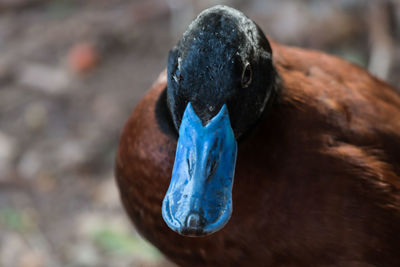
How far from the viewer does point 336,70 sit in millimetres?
1423

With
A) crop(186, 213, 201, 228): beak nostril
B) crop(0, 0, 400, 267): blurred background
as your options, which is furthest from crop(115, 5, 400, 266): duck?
crop(0, 0, 400, 267): blurred background

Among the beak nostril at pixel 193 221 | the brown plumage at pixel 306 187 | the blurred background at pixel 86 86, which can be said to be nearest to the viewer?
the beak nostril at pixel 193 221

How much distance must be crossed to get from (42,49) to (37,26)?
302 millimetres

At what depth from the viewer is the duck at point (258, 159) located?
1.03 m

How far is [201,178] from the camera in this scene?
3.33 ft

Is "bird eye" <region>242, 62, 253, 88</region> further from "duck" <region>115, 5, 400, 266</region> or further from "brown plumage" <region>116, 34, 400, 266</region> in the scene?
"brown plumage" <region>116, 34, 400, 266</region>

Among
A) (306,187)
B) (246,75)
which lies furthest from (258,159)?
(246,75)

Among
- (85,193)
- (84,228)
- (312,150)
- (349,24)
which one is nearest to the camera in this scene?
(312,150)

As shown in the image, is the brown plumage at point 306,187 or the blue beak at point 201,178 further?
the brown plumage at point 306,187

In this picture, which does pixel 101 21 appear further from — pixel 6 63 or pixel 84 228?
pixel 84 228

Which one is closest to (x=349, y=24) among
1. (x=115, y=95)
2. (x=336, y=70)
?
(x=115, y=95)

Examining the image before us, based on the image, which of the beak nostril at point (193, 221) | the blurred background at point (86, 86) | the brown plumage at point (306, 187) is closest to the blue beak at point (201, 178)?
the beak nostril at point (193, 221)

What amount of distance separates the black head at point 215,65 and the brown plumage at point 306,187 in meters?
0.16

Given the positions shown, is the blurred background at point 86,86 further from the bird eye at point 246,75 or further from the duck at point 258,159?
the bird eye at point 246,75
